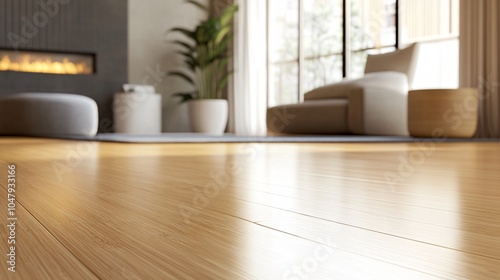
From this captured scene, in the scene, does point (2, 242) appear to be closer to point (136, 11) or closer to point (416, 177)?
point (416, 177)

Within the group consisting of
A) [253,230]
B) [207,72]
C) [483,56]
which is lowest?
[253,230]

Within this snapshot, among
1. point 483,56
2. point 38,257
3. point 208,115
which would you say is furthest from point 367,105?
point 38,257

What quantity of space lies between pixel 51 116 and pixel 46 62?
244 centimetres

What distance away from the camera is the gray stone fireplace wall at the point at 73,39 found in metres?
6.44

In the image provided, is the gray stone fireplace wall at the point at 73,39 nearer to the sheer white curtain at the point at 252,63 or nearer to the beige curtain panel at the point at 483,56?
the sheer white curtain at the point at 252,63

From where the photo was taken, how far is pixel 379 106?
445 centimetres

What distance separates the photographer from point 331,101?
477 cm

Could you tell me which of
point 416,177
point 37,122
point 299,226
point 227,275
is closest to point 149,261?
point 227,275

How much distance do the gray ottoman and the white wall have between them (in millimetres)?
3035

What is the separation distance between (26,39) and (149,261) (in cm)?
659

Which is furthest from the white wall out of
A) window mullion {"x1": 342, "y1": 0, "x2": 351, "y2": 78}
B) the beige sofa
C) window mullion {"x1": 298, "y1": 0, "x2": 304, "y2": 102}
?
the beige sofa

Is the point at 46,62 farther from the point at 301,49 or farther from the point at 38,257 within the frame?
the point at 38,257

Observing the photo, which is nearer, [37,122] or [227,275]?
[227,275]

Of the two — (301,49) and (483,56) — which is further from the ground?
(301,49)
